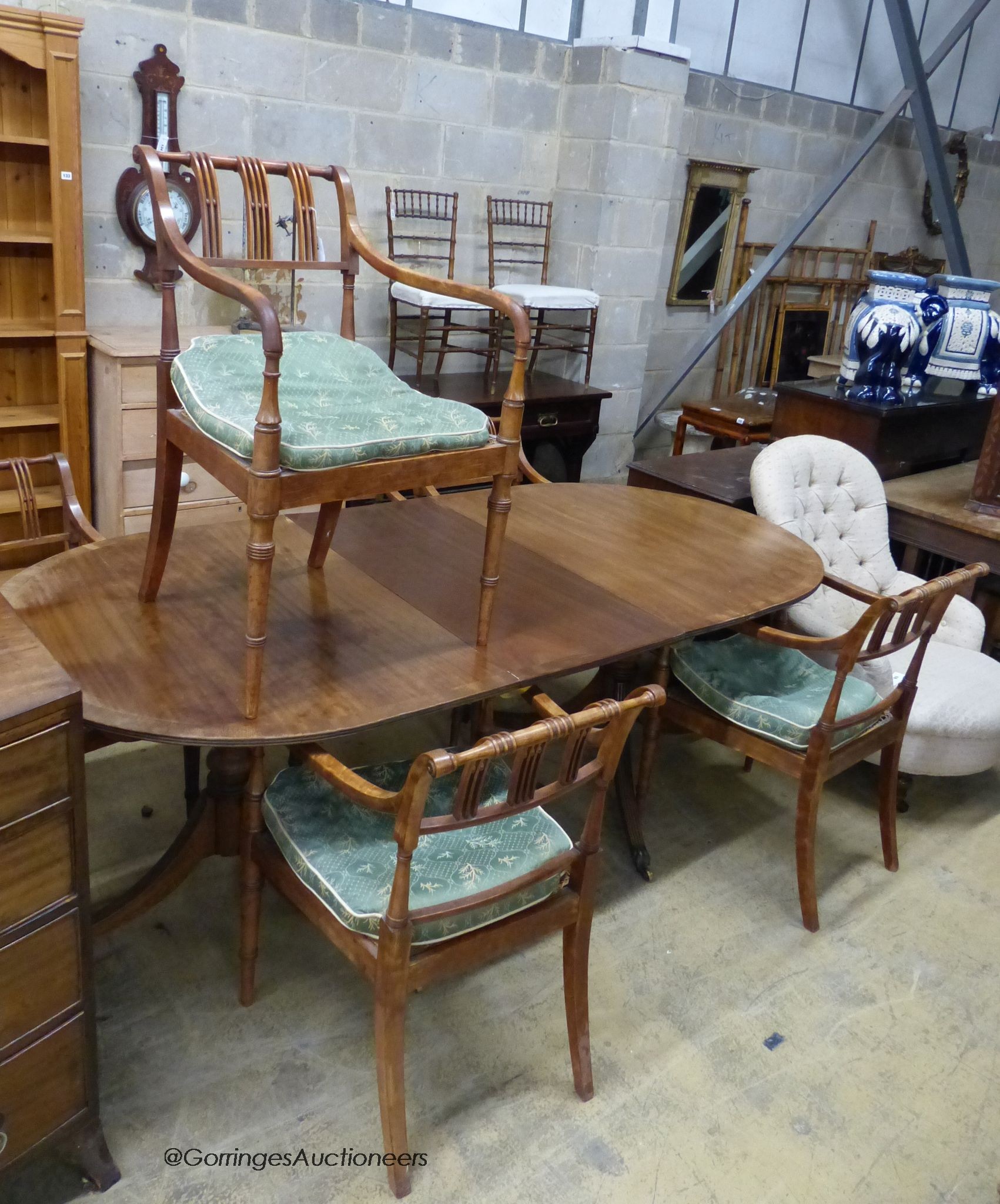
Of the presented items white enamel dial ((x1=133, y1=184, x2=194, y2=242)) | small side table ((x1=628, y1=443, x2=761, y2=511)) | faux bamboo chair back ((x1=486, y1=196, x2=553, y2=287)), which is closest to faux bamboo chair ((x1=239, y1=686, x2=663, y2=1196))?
small side table ((x1=628, y1=443, x2=761, y2=511))

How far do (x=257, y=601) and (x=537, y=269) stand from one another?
11.3ft

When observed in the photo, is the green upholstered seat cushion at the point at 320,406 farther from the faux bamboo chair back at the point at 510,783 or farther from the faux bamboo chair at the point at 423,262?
the faux bamboo chair at the point at 423,262

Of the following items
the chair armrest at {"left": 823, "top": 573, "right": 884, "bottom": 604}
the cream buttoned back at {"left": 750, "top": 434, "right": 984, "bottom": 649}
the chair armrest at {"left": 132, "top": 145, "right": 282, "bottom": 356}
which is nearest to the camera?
the chair armrest at {"left": 132, "top": 145, "right": 282, "bottom": 356}

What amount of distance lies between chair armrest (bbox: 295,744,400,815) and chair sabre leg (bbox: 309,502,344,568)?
1.99ft

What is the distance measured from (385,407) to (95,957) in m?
1.17

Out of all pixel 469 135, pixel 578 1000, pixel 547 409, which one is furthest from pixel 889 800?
pixel 469 135

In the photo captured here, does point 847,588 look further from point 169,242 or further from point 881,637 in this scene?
point 169,242

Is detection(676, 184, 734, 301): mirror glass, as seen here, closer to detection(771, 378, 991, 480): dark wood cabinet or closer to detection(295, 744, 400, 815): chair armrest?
detection(771, 378, 991, 480): dark wood cabinet

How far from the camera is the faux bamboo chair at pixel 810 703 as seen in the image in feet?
6.68

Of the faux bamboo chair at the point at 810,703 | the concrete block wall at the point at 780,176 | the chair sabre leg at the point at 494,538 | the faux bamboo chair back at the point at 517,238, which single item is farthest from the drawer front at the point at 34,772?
the concrete block wall at the point at 780,176

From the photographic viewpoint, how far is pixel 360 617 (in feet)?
6.00

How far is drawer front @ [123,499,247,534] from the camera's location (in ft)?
10.5

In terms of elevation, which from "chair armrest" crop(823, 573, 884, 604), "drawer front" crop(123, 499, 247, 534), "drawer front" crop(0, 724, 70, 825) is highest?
Result: "drawer front" crop(0, 724, 70, 825)

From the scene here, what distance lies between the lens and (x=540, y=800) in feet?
4.57
